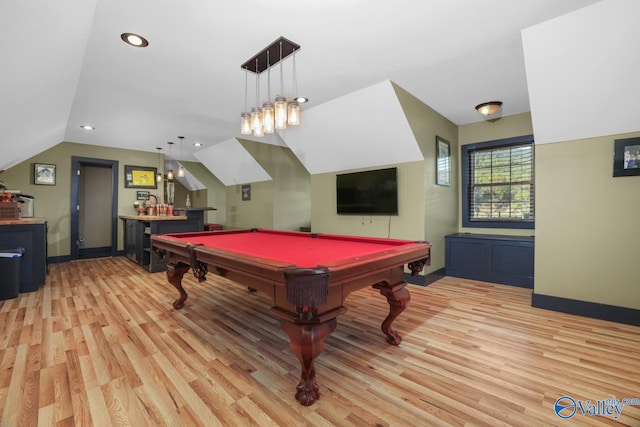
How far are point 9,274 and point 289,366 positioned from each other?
12.0 feet

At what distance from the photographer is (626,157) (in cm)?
259

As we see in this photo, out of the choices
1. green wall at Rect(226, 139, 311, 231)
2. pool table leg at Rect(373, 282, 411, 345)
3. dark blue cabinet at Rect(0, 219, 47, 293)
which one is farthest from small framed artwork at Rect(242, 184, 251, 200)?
pool table leg at Rect(373, 282, 411, 345)

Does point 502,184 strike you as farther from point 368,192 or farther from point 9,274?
point 9,274

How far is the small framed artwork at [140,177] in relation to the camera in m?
6.46

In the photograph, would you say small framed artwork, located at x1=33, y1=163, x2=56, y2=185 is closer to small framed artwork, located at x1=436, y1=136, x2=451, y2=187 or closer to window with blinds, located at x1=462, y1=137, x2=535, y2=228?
small framed artwork, located at x1=436, y1=136, x2=451, y2=187

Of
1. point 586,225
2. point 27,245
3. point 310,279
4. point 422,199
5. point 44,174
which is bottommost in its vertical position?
point 27,245

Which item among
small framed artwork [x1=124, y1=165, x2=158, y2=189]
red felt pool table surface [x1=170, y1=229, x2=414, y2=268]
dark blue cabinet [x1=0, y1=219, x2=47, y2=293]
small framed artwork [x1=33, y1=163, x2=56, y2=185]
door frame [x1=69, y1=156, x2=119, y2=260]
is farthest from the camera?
small framed artwork [x1=124, y1=165, x2=158, y2=189]

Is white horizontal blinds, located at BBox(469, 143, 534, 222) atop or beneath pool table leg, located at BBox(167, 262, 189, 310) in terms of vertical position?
atop

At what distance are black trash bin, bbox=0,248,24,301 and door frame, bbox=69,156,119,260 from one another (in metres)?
2.87

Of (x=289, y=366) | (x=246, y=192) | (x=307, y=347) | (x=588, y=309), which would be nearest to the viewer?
(x=307, y=347)

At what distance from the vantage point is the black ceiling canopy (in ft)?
8.13

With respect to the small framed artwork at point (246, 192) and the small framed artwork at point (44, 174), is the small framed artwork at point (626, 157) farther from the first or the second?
the small framed artwork at point (44, 174)

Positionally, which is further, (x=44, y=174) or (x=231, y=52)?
(x=44, y=174)
